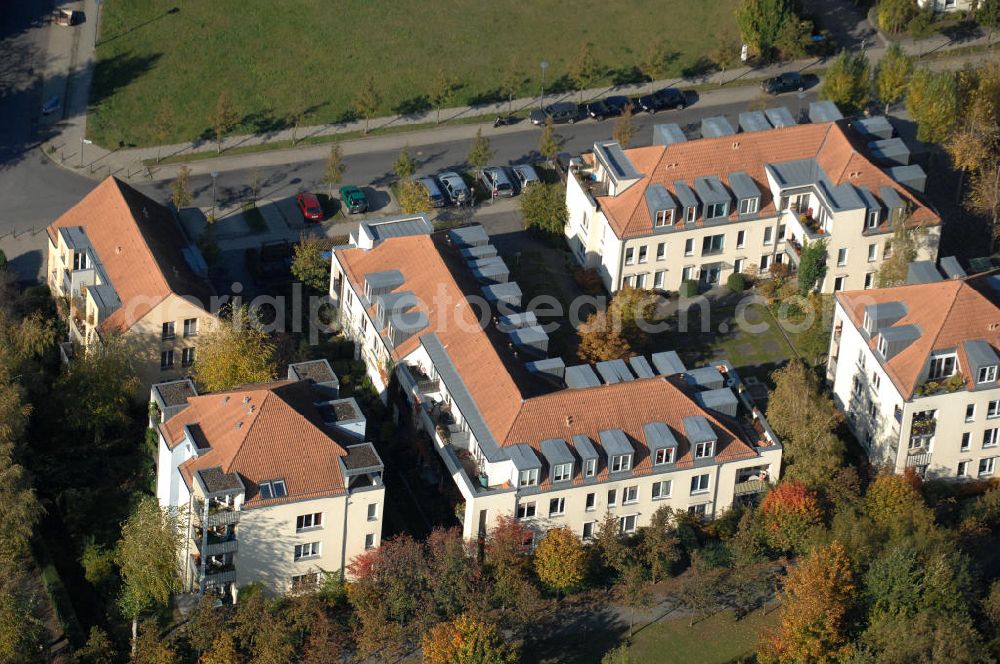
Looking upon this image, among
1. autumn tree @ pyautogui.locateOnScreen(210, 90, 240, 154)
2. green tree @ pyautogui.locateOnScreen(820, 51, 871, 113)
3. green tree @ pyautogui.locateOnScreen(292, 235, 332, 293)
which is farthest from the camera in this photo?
green tree @ pyautogui.locateOnScreen(820, 51, 871, 113)

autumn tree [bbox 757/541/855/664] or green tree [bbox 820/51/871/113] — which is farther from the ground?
green tree [bbox 820/51/871/113]

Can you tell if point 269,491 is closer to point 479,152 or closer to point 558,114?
point 479,152

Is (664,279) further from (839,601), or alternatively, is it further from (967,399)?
(839,601)

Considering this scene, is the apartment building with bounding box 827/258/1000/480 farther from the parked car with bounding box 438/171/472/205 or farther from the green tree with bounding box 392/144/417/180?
the green tree with bounding box 392/144/417/180

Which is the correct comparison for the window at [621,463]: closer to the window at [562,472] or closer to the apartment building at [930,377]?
the window at [562,472]

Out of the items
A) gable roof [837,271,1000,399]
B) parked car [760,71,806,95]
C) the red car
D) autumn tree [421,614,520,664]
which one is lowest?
autumn tree [421,614,520,664]

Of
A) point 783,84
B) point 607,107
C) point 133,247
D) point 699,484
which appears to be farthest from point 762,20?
point 133,247

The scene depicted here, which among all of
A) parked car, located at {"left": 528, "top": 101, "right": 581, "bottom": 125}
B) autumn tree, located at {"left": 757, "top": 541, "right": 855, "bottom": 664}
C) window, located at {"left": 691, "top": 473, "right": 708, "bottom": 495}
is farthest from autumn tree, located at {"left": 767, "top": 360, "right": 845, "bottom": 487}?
parked car, located at {"left": 528, "top": 101, "right": 581, "bottom": 125}
